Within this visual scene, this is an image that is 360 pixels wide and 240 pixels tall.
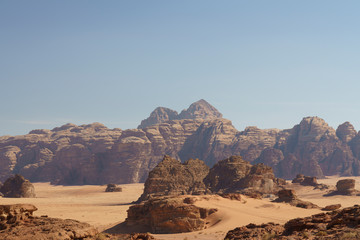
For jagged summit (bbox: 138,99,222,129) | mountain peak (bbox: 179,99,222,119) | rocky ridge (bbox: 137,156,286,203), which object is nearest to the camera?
rocky ridge (bbox: 137,156,286,203)

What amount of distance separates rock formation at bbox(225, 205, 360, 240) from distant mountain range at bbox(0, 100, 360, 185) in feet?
271

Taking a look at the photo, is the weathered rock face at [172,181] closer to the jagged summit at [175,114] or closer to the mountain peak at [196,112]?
the jagged summit at [175,114]

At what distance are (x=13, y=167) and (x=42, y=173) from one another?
27.9 feet

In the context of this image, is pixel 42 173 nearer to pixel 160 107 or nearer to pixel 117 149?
pixel 117 149

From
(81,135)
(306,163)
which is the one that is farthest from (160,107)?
(306,163)

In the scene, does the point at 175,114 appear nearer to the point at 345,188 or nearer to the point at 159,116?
the point at 159,116

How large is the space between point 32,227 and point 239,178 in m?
39.4

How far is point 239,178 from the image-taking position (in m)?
50.2

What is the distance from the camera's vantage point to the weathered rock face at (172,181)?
46844 millimetres

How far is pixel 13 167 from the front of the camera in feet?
352

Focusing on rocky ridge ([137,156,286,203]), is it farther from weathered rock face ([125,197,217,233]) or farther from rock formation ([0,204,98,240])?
rock formation ([0,204,98,240])

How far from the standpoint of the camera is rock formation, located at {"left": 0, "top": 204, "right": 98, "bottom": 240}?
38.5 ft

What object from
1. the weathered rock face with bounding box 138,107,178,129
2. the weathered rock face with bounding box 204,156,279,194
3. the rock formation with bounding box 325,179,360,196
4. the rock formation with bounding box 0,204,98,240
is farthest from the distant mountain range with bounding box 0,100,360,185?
the rock formation with bounding box 0,204,98,240

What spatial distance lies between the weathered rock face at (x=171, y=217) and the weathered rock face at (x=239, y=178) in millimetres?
21705
